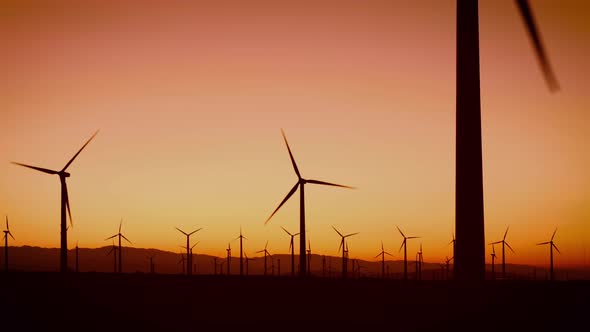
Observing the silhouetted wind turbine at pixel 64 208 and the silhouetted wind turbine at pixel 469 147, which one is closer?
the silhouetted wind turbine at pixel 469 147

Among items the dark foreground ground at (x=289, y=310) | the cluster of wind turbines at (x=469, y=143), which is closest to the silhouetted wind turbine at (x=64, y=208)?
the dark foreground ground at (x=289, y=310)

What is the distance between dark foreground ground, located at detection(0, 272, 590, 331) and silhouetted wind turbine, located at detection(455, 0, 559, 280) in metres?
1.02

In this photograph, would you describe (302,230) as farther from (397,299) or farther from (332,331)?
(332,331)

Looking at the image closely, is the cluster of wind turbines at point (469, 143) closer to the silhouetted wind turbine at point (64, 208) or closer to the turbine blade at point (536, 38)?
the turbine blade at point (536, 38)

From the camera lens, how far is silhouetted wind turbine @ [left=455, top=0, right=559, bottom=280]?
22.7m

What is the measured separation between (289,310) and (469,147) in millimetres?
14722

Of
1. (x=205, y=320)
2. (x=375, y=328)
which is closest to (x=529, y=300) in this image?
(x=375, y=328)

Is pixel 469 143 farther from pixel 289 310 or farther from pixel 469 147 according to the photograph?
pixel 289 310

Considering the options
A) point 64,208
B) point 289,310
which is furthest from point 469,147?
point 64,208

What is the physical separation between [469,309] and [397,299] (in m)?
13.3

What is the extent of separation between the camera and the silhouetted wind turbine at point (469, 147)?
2272cm

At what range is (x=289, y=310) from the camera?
114ft

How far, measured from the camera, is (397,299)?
39.4 metres

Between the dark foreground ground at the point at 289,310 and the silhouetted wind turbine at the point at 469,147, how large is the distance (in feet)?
3.36
